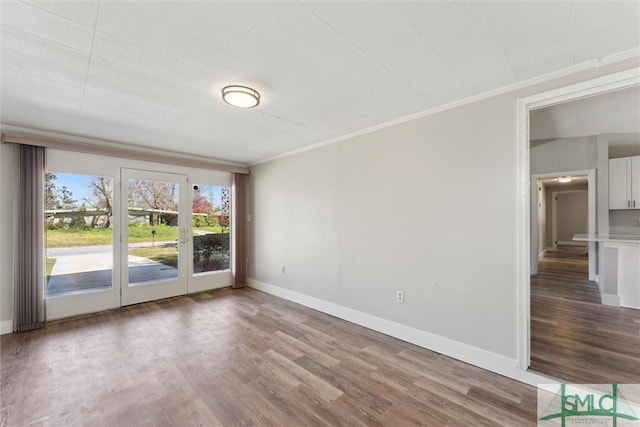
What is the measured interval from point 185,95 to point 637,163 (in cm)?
724

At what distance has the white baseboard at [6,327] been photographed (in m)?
3.07

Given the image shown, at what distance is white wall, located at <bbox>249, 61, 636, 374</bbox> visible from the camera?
233cm

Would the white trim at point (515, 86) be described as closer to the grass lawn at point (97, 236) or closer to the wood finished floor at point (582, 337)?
the wood finished floor at point (582, 337)

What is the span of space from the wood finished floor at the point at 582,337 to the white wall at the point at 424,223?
56cm

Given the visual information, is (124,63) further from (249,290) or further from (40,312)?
(249,290)

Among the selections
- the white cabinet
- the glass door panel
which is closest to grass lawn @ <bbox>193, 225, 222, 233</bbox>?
the glass door panel

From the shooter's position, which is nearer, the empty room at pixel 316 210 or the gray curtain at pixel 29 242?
the empty room at pixel 316 210

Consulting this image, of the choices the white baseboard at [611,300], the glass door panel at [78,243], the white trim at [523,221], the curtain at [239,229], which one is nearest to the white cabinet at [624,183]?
the white baseboard at [611,300]

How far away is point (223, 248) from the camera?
515 centimetres

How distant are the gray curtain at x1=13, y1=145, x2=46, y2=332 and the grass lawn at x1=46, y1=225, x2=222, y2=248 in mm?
200

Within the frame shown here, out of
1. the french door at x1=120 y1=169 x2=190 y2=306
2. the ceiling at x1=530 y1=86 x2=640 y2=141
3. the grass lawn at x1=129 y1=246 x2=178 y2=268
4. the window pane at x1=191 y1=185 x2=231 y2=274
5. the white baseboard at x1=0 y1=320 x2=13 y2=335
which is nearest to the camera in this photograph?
the ceiling at x1=530 y1=86 x2=640 y2=141

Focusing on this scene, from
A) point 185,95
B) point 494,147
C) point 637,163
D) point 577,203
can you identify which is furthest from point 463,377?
point 577,203

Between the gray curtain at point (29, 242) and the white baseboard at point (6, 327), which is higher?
the gray curtain at point (29, 242)

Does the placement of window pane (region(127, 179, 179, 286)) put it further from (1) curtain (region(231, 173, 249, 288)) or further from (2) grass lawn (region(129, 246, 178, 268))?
(1) curtain (region(231, 173, 249, 288))
